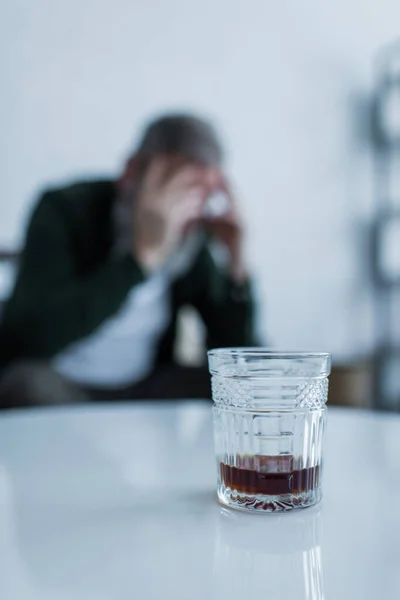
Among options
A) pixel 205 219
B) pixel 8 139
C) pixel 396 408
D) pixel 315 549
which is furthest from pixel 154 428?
pixel 396 408

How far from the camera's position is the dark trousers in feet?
5.98

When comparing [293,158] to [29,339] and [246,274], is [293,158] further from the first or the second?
[29,339]

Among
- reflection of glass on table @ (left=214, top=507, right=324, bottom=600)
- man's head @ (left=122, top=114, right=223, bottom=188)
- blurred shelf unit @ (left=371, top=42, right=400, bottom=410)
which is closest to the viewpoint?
reflection of glass on table @ (left=214, top=507, right=324, bottom=600)

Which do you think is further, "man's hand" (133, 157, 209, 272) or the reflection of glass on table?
"man's hand" (133, 157, 209, 272)

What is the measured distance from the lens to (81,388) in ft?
6.89

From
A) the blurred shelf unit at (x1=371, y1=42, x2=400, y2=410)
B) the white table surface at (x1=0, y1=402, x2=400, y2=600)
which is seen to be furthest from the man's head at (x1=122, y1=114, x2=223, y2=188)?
the white table surface at (x1=0, y1=402, x2=400, y2=600)

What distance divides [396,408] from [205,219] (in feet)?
4.23

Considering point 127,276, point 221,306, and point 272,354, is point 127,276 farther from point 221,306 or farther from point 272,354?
point 272,354

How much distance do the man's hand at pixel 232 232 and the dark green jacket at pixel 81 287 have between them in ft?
0.31

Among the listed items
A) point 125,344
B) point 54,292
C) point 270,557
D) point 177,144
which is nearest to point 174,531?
point 270,557

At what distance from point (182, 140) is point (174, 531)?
2.28 metres

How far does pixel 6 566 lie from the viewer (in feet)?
1.23

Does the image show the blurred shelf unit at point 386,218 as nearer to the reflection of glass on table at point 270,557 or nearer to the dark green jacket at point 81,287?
the dark green jacket at point 81,287

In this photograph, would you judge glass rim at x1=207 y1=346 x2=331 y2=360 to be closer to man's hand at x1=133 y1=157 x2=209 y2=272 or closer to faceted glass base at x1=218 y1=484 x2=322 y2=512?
faceted glass base at x1=218 y1=484 x2=322 y2=512
